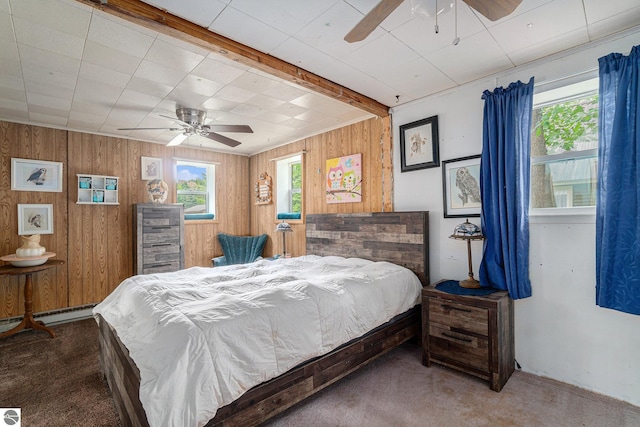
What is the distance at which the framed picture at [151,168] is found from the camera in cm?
475

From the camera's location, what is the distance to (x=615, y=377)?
2.16m

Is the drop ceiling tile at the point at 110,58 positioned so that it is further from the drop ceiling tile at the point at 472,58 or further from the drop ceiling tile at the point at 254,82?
the drop ceiling tile at the point at 472,58

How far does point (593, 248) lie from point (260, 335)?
253cm

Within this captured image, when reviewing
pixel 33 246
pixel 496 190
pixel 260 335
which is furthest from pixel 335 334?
pixel 33 246

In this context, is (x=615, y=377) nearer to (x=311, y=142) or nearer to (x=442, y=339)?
(x=442, y=339)

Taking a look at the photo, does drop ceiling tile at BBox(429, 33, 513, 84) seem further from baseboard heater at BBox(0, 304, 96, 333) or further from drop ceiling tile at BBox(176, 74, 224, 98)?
baseboard heater at BBox(0, 304, 96, 333)

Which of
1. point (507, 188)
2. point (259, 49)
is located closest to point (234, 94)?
point (259, 49)

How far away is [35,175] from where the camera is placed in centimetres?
392

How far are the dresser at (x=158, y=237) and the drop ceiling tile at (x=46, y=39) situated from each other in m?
2.45

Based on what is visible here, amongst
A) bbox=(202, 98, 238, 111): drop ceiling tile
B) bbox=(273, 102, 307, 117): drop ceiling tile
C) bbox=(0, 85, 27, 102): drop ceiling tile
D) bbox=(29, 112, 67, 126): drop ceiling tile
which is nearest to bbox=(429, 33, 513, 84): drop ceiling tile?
bbox=(273, 102, 307, 117): drop ceiling tile

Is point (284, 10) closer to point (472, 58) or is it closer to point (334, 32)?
point (334, 32)

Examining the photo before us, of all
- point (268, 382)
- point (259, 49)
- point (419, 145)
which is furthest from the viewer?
point (419, 145)

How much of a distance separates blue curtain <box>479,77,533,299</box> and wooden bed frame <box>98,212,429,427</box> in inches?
26.2

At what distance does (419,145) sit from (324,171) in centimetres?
151
